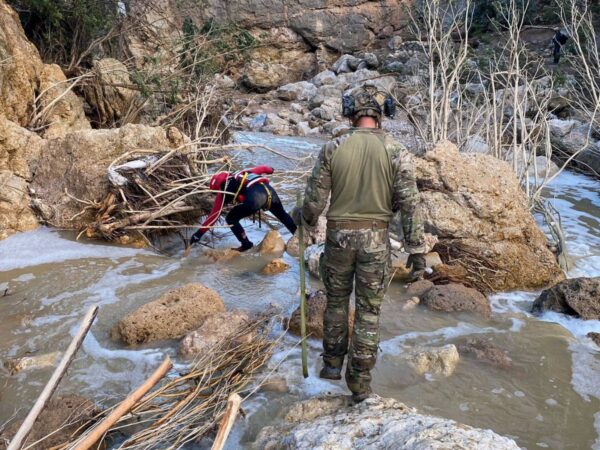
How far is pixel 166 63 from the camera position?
29.0ft

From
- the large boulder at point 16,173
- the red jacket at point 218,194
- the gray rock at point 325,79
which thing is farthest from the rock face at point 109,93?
the gray rock at point 325,79

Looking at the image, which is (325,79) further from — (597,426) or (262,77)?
(597,426)

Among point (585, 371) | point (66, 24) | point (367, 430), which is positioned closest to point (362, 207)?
point (367, 430)

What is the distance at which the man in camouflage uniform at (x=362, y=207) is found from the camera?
2.90m

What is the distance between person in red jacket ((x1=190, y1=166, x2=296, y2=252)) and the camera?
5793mm

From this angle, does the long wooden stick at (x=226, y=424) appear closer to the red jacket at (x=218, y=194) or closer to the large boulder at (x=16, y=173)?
the red jacket at (x=218, y=194)

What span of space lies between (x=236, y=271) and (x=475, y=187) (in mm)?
2864

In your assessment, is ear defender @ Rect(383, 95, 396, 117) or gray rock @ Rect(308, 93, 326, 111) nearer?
ear defender @ Rect(383, 95, 396, 117)

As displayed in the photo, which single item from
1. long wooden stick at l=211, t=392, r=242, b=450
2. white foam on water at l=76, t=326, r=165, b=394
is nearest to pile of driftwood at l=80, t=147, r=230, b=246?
white foam on water at l=76, t=326, r=165, b=394

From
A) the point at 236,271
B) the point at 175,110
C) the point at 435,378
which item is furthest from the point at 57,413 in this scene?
the point at 175,110

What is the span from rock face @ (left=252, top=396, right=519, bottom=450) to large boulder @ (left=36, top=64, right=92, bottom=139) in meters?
6.55

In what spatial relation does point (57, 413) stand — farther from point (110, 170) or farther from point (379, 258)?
point (110, 170)

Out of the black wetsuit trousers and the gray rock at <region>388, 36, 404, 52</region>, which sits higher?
the gray rock at <region>388, 36, 404, 52</region>

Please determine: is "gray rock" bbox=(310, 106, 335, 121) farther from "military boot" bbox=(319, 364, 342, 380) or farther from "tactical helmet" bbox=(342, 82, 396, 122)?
"military boot" bbox=(319, 364, 342, 380)
